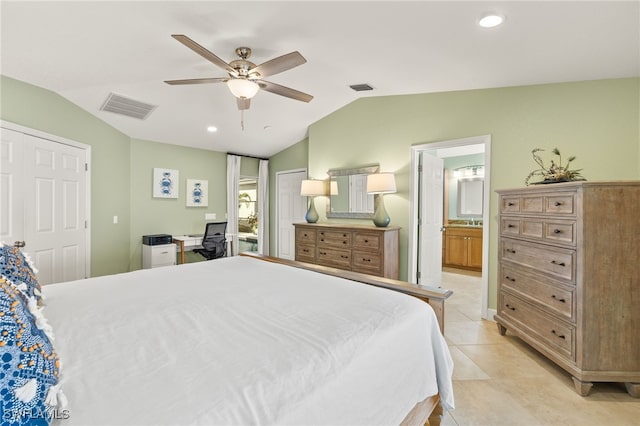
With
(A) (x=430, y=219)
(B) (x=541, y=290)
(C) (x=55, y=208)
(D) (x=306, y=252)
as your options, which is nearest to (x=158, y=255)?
(C) (x=55, y=208)

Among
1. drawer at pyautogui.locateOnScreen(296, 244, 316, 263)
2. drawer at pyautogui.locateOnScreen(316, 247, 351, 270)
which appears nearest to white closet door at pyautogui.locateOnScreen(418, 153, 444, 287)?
drawer at pyautogui.locateOnScreen(316, 247, 351, 270)

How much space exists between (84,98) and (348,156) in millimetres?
3375

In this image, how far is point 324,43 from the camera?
2.61 metres

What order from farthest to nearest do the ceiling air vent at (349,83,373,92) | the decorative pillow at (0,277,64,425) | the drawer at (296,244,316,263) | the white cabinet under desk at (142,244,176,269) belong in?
1. the white cabinet under desk at (142,244,176,269)
2. the drawer at (296,244,316,263)
3. the ceiling air vent at (349,83,373,92)
4. the decorative pillow at (0,277,64,425)

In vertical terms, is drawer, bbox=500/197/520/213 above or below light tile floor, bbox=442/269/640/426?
above

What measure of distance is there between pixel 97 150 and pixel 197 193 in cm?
173

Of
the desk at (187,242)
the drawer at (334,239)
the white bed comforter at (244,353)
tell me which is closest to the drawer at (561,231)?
the white bed comforter at (244,353)

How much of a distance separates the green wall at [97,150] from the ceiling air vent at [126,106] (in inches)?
13.6

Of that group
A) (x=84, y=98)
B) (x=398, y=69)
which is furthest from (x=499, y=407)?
(x=84, y=98)

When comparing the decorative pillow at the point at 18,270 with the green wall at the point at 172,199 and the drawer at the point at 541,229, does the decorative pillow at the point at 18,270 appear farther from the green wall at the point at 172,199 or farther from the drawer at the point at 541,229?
the green wall at the point at 172,199

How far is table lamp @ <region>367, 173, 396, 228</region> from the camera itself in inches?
153

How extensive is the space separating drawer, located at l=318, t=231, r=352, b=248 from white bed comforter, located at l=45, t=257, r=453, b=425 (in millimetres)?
2177

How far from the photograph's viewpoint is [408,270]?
3.98 m

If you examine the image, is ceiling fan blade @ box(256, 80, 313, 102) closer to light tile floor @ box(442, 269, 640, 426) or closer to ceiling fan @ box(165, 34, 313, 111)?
ceiling fan @ box(165, 34, 313, 111)
